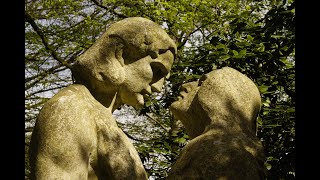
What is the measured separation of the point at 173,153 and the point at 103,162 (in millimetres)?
5107

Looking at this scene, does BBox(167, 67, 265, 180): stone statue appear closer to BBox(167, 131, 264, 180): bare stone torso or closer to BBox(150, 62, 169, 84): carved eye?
BBox(167, 131, 264, 180): bare stone torso

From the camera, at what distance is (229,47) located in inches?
346

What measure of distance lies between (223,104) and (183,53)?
8.05 m

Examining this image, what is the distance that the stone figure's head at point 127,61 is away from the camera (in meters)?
4.33

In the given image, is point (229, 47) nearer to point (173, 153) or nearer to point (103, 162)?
point (173, 153)

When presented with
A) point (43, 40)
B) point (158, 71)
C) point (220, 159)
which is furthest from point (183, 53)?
point (220, 159)

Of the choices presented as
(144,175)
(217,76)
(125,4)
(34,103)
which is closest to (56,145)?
(144,175)

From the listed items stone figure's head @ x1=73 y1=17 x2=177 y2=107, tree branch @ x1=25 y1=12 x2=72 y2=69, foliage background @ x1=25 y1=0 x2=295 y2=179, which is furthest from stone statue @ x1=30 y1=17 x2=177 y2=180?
tree branch @ x1=25 y1=12 x2=72 y2=69

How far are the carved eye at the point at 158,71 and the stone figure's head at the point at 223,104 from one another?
316mm

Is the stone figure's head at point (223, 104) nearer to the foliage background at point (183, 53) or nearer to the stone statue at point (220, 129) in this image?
the stone statue at point (220, 129)

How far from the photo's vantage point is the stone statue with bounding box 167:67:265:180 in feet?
12.6

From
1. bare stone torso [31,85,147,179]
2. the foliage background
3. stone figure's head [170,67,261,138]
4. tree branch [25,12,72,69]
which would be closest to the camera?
bare stone torso [31,85,147,179]

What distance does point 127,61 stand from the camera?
176 inches

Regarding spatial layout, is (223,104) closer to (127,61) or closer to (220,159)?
(220,159)
